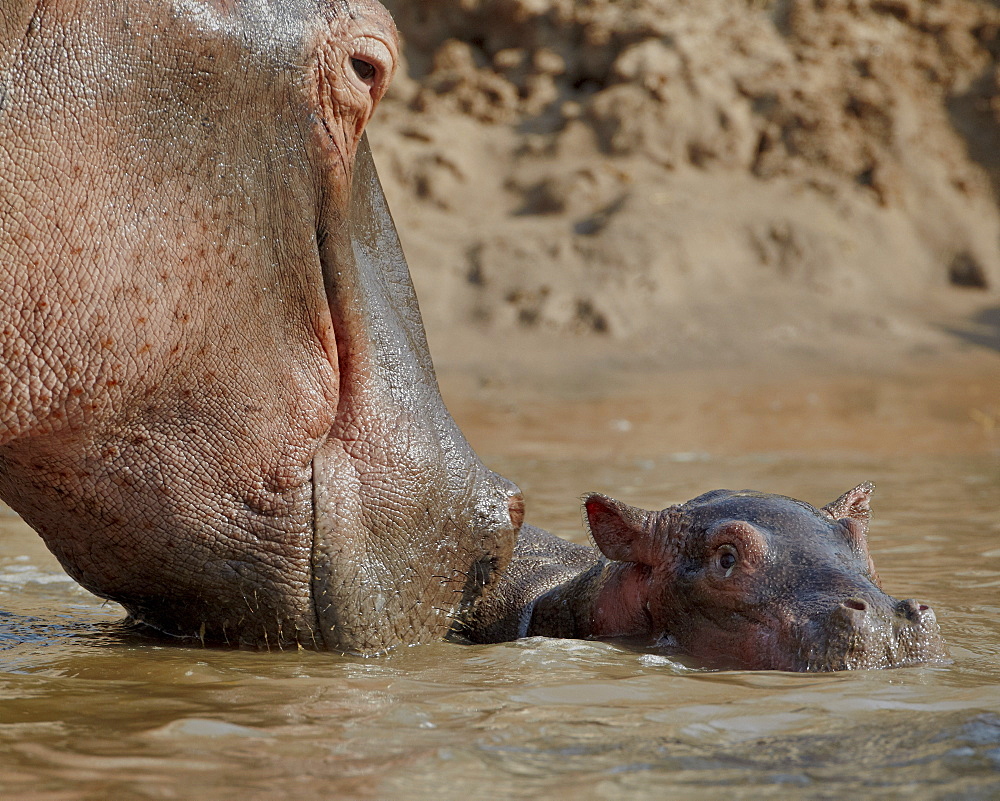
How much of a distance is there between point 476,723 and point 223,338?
0.87 metres

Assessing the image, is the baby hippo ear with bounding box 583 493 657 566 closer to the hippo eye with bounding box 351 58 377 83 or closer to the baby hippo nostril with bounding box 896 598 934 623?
the baby hippo nostril with bounding box 896 598 934 623

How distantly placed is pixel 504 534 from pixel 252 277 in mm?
786

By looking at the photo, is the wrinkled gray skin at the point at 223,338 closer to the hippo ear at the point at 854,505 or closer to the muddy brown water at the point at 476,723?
the muddy brown water at the point at 476,723

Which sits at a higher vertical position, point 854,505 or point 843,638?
point 854,505

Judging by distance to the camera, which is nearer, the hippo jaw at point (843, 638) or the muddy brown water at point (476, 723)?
the muddy brown water at point (476, 723)

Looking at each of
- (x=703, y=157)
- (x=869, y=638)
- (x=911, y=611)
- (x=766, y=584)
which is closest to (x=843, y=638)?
(x=869, y=638)

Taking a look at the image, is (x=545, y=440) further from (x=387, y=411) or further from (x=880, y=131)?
(x=880, y=131)

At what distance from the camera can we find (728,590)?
10.1 ft

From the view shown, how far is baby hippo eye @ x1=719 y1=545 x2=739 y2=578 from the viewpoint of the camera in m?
3.11

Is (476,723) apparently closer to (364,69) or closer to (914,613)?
(914,613)

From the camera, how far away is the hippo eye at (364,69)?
9.07 ft

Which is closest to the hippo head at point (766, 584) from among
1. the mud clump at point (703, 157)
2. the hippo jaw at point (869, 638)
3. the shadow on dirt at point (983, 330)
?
the hippo jaw at point (869, 638)

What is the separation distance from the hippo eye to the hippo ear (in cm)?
154

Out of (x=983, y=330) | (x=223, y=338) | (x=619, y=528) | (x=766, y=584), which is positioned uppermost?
(x=983, y=330)
